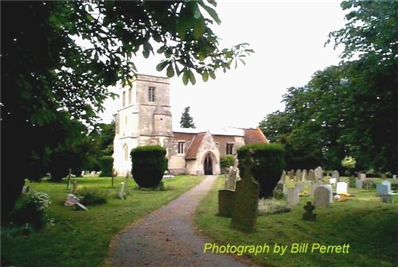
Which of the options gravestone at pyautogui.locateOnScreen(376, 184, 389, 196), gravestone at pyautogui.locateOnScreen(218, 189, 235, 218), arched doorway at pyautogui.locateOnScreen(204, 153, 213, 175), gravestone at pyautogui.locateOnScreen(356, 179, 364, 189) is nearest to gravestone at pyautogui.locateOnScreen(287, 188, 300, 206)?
gravestone at pyautogui.locateOnScreen(218, 189, 235, 218)

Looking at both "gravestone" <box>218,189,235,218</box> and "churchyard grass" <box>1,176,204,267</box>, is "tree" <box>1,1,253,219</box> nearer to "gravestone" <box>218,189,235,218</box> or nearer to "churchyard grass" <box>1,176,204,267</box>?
"churchyard grass" <box>1,176,204,267</box>

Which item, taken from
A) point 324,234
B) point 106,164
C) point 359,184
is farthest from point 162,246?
point 106,164

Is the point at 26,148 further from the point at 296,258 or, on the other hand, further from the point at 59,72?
the point at 296,258

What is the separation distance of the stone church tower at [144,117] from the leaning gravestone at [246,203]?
37.6 meters

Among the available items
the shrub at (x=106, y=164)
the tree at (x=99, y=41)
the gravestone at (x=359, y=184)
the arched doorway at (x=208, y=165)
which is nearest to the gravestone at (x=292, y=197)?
the tree at (x=99, y=41)

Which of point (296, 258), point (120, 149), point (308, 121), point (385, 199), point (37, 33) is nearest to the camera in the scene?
point (37, 33)

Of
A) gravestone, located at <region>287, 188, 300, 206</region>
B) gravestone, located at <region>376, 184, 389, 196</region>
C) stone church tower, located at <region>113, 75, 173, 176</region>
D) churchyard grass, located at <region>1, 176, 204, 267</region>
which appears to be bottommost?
churchyard grass, located at <region>1, 176, 204, 267</region>

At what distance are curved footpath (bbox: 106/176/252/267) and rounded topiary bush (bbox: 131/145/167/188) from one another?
10.4 meters

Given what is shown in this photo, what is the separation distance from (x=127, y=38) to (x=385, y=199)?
12508mm

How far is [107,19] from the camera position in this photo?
17.4 ft

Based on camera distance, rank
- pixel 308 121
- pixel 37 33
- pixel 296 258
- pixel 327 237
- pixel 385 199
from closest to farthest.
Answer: pixel 37 33 → pixel 296 258 → pixel 327 237 → pixel 308 121 → pixel 385 199

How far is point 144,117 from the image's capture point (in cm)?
4681

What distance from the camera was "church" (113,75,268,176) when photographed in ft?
152

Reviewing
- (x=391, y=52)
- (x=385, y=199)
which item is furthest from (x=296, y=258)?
(x=385, y=199)
